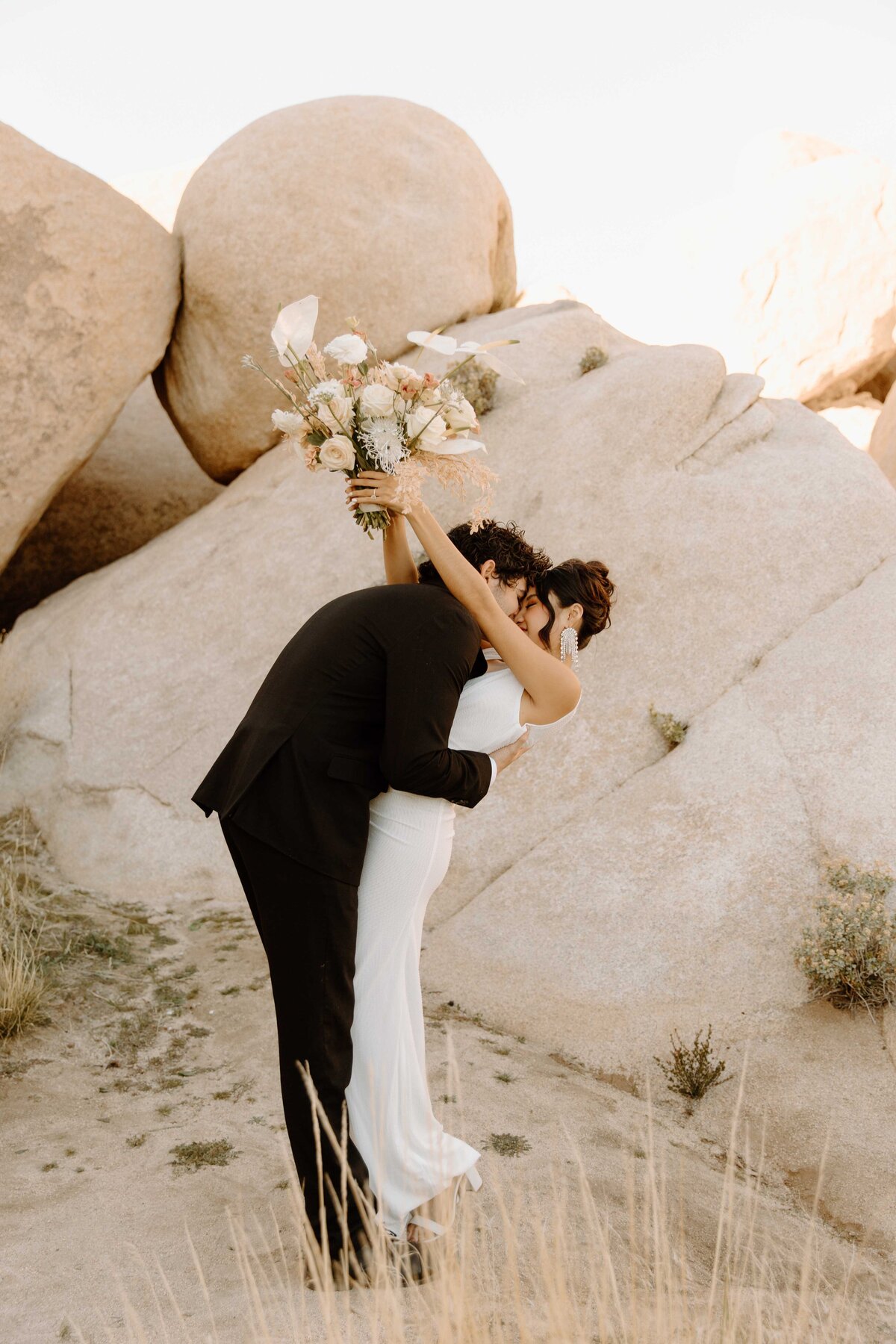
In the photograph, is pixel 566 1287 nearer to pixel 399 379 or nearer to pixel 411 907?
pixel 411 907

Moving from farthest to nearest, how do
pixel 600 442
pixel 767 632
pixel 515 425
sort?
pixel 515 425, pixel 600 442, pixel 767 632

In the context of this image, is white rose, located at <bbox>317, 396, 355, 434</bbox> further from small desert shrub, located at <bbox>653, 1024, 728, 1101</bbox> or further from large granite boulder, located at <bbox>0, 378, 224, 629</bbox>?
large granite boulder, located at <bbox>0, 378, 224, 629</bbox>

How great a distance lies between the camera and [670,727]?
698cm

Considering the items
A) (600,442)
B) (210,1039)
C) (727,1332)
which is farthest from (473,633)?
(600,442)

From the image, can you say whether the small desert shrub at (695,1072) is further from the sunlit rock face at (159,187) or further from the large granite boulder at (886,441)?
the sunlit rock face at (159,187)

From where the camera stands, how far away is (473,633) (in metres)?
3.29

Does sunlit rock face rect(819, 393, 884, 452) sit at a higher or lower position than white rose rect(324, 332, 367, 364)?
lower

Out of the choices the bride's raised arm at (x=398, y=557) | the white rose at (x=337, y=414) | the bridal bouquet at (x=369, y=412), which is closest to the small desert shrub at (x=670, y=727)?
the bride's raised arm at (x=398, y=557)

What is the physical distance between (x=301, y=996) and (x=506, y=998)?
2.96m

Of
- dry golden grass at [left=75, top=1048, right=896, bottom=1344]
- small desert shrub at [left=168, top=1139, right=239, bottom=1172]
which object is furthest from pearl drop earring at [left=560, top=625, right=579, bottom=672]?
small desert shrub at [left=168, top=1139, right=239, bottom=1172]

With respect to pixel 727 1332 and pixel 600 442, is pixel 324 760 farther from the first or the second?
pixel 600 442

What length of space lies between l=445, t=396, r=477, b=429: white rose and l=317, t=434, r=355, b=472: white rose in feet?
1.05

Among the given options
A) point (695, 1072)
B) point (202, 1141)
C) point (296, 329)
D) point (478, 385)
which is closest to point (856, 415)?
point (478, 385)

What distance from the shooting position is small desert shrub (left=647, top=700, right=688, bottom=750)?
22.9 feet
